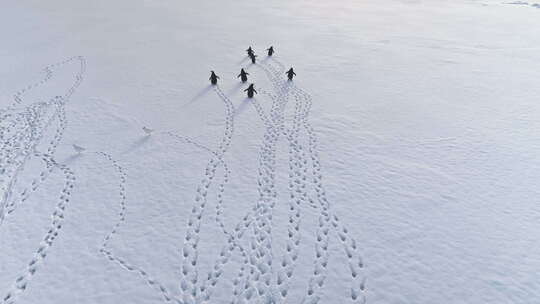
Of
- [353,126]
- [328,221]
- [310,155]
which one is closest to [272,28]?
[353,126]

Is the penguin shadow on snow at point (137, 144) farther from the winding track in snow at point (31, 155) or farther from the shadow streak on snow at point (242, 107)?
the shadow streak on snow at point (242, 107)

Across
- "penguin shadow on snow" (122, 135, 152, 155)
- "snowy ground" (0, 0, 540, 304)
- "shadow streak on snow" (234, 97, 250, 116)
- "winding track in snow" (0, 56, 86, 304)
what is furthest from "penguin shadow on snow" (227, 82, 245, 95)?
"winding track in snow" (0, 56, 86, 304)

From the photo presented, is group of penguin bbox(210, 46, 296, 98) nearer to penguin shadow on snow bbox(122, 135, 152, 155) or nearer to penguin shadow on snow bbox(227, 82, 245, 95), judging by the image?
penguin shadow on snow bbox(227, 82, 245, 95)

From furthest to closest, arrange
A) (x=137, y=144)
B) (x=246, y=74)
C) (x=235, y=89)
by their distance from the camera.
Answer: (x=246, y=74) → (x=235, y=89) → (x=137, y=144)

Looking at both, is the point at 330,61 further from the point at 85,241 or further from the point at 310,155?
the point at 85,241

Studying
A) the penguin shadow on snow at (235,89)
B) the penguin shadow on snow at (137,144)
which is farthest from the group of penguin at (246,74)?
the penguin shadow on snow at (137,144)

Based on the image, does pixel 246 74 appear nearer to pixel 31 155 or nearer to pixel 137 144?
pixel 137 144

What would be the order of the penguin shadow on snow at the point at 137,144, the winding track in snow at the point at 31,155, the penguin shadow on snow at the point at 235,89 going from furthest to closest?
1. the penguin shadow on snow at the point at 235,89
2. the penguin shadow on snow at the point at 137,144
3. the winding track in snow at the point at 31,155

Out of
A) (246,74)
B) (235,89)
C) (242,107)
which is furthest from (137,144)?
(246,74)
